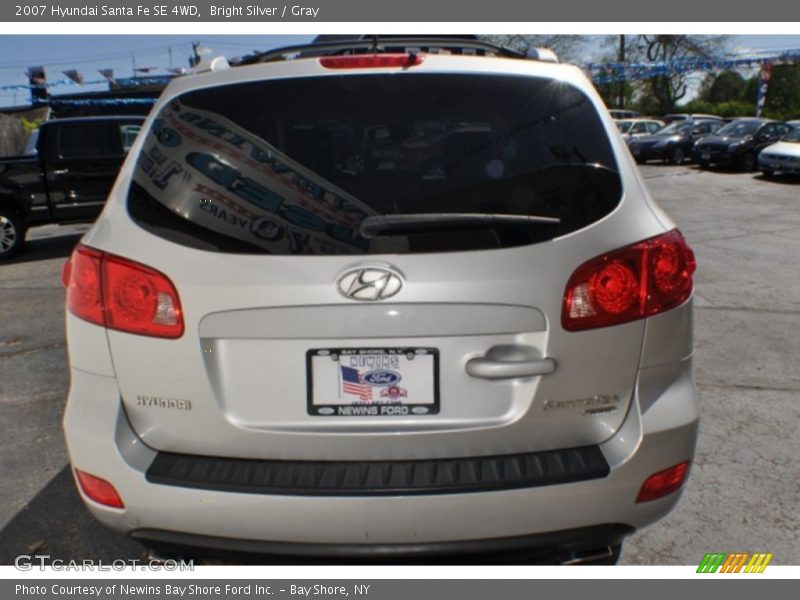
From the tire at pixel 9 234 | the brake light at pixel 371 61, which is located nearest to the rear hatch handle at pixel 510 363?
the brake light at pixel 371 61

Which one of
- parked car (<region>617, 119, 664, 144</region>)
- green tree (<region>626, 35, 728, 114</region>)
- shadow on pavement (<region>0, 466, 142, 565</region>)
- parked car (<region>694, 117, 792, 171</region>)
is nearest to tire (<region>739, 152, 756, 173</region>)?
parked car (<region>694, 117, 792, 171</region>)

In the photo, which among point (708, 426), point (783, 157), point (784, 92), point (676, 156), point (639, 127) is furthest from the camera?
point (784, 92)

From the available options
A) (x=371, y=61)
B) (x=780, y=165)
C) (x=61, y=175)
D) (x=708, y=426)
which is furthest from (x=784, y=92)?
(x=371, y=61)

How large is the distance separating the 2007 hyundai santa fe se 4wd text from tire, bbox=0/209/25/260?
8.79 metres

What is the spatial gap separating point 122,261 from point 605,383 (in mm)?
1425

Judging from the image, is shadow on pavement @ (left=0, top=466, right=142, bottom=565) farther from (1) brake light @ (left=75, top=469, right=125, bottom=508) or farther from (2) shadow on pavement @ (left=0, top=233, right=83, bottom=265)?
(2) shadow on pavement @ (left=0, top=233, right=83, bottom=265)

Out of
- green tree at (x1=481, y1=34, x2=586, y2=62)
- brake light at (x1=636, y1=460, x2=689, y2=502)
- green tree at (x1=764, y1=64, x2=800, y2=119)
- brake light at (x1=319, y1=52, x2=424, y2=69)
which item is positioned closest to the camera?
brake light at (x1=636, y1=460, x2=689, y2=502)

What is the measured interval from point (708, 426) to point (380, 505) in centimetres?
272

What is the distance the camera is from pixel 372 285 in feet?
6.69

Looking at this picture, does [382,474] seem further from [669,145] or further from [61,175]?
[669,145]

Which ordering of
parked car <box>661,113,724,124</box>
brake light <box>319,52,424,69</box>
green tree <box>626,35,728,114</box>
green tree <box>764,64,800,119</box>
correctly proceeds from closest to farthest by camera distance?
1. brake light <box>319,52,424,69</box>
2. parked car <box>661,113,724,124</box>
3. green tree <box>764,64,800,119</box>
4. green tree <box>626,35,728,114</box>

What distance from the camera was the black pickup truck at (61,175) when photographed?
10.0 meters

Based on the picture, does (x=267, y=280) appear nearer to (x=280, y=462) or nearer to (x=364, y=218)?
(x=364, y=218)

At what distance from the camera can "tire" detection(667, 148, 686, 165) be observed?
26328mm
